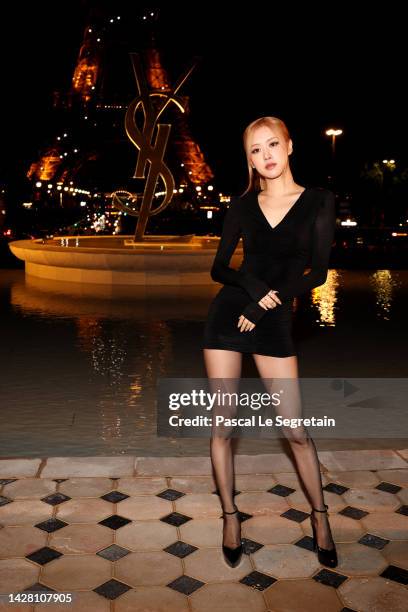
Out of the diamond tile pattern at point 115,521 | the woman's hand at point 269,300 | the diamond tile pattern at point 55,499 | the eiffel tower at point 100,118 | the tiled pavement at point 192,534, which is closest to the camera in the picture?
the tiled pavement at point 192,534

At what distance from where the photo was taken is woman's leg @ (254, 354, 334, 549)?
3.96m

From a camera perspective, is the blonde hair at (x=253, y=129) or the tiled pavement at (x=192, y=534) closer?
the tiled pavement at (x=192, y=534)

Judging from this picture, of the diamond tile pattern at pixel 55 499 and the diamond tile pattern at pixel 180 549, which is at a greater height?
the diamond tile pattern at pixel 55 499

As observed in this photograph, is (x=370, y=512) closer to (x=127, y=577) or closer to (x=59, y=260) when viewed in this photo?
(x=127, y=577)

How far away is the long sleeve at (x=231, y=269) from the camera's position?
3854 millimetres

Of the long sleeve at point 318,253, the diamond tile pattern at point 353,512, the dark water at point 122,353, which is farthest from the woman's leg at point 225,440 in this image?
the dark water at point 122,353

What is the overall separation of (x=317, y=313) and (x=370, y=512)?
27.4 feet

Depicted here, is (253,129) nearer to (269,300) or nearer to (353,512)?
(269,300)

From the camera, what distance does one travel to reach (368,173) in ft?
182

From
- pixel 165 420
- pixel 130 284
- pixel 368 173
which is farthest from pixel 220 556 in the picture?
pixel 368 173

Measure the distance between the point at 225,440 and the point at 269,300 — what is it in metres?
0.80

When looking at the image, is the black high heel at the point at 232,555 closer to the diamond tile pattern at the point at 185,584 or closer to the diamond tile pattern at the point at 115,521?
the diamond tile pattern at the point at 185,584

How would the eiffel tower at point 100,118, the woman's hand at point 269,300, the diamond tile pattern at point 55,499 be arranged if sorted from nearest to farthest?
the woman's hand at point 269,300 → the diamond tile pattern at point 55,499 → the eiffel tower at point 100,118

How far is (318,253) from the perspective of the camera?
391 cm
